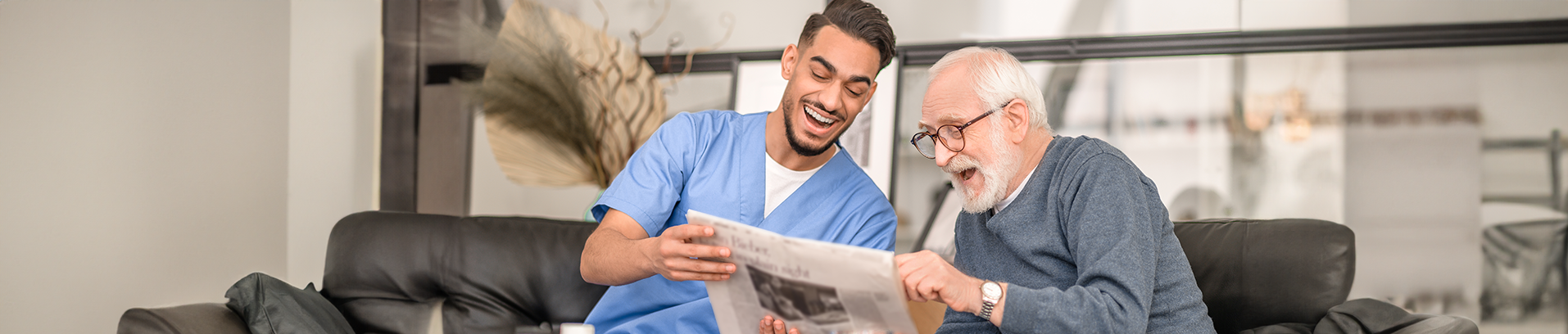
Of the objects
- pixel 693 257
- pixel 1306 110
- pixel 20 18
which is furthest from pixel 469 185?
pixel 1306 110

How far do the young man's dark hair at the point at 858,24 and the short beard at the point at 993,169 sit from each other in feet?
1.05

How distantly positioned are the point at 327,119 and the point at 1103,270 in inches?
105

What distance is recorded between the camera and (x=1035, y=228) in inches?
52.2

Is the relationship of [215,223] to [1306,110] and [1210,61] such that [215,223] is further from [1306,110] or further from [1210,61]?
[1306,110]

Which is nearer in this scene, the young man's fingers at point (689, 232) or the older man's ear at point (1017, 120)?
the young man's fingers at point (689, 232)

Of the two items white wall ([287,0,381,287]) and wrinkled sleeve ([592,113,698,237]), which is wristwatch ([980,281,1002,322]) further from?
white wall ([287,0,381,287])

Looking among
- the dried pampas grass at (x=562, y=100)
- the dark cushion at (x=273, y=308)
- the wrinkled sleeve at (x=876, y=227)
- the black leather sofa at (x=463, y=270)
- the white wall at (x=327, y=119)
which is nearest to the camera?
the dark cushion at (x=273, y=308)

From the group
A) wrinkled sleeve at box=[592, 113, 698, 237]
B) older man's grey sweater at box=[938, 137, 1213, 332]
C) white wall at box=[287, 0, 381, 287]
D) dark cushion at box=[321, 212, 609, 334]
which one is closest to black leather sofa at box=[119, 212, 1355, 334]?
dark cushion at box=[321, 212, 609, 334]

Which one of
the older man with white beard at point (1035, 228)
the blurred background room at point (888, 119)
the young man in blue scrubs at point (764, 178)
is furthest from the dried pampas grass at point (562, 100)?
the older man with white beard at point (1035, 228)

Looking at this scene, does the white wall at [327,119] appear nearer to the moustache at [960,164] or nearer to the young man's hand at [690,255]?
the young man's hand at [690,255]

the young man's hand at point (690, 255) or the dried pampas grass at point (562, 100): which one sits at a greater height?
the dried pampas grass at point (562, 100)

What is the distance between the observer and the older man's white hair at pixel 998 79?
1330mm

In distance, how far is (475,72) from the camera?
3.08 m

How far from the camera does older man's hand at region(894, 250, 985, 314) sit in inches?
45.8
